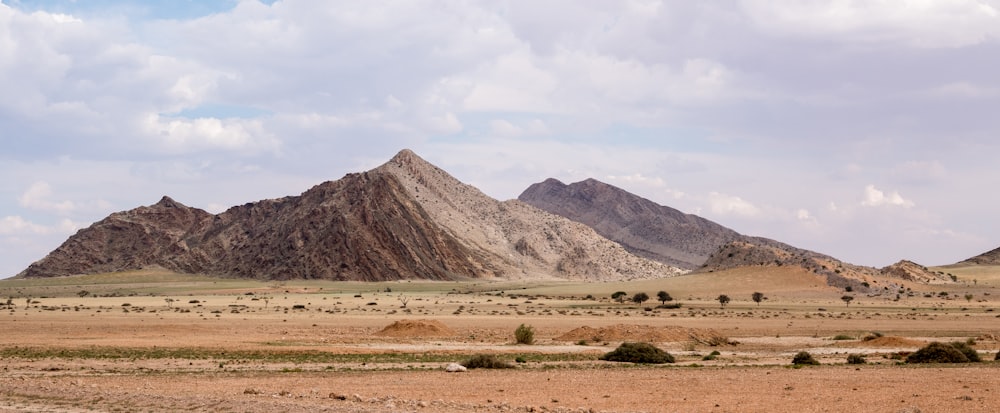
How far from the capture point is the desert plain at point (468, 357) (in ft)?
69.2

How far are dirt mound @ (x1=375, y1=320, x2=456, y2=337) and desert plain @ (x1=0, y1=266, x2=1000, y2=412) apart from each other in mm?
130

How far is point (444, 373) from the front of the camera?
92.3ft

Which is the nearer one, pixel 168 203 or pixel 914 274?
pixel 914 274

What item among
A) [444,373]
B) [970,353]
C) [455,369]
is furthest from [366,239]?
[444,373]

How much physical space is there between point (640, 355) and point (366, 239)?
131523mm

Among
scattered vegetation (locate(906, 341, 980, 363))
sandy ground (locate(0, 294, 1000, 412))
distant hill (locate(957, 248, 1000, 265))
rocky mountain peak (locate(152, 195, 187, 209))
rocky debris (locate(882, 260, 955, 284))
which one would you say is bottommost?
sandy ground (locate(0, 294, 1000, 412))

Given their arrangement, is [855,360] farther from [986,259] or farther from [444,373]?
[986,259]

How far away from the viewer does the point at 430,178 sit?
19025cm

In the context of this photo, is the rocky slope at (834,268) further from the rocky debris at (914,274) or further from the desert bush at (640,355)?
the desert bush at (640,355)

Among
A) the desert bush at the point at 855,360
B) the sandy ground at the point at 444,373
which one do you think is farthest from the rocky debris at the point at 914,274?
the desert bush at the point at 855,360

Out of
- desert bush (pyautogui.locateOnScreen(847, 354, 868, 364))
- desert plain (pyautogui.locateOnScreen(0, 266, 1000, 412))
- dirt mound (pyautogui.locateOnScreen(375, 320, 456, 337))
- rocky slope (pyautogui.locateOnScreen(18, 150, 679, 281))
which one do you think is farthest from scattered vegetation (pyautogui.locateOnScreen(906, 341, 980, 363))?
rocky slope (pyautogui.locateOnScreen(18, 150, 679, 281))

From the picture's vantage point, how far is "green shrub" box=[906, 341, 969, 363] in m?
31.9

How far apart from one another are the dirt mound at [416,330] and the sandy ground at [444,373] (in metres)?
0.27

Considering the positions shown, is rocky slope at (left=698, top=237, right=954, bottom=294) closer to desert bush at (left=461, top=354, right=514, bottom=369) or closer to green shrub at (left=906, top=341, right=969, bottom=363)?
green shrub at (left=906, top=341, right=969, bottom=363)
